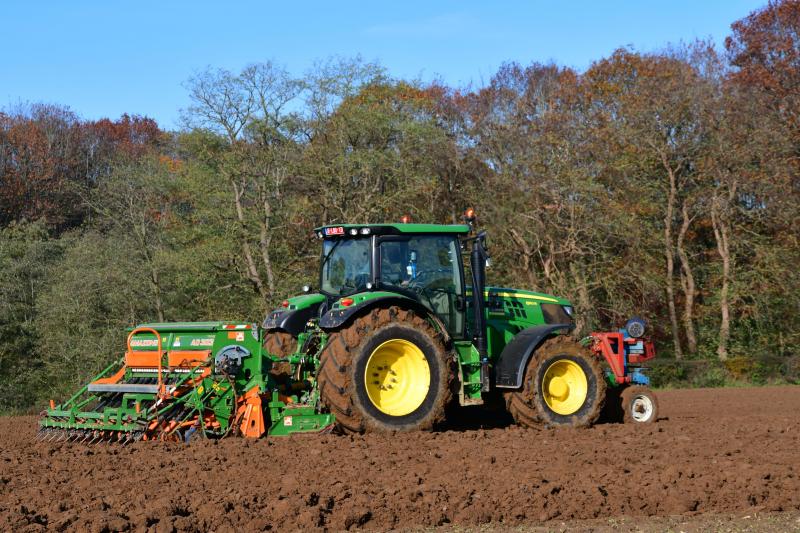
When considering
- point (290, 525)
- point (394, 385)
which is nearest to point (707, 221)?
point (394, 385)

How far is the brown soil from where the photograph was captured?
5797 mm

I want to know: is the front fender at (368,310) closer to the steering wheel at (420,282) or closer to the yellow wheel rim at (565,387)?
the steering wheel at (420,282)

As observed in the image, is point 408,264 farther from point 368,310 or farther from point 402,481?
point 402,481

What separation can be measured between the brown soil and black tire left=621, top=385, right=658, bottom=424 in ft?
4.16

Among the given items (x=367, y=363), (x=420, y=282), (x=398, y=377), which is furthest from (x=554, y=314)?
(x=367, y=363)

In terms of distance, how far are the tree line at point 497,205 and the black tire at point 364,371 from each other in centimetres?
1200

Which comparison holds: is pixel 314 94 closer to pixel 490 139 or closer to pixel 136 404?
pixel 490 139

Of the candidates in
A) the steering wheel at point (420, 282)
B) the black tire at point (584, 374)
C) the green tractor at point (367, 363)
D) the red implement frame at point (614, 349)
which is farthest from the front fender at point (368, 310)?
the red implement frame at point (614, 349)

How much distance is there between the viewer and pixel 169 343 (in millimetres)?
9695

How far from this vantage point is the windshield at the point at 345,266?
31.8ft

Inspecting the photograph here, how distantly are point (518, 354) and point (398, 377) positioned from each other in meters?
1.41

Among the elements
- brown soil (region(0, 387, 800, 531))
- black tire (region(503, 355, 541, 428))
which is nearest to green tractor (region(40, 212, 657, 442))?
black tire (region(503, 355, 541, 428))

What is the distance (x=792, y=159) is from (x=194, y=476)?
870 inches

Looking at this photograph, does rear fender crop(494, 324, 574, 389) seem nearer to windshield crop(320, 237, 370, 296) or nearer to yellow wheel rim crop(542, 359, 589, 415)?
yellow wheel rim crop(542, 359, 589, 415)
